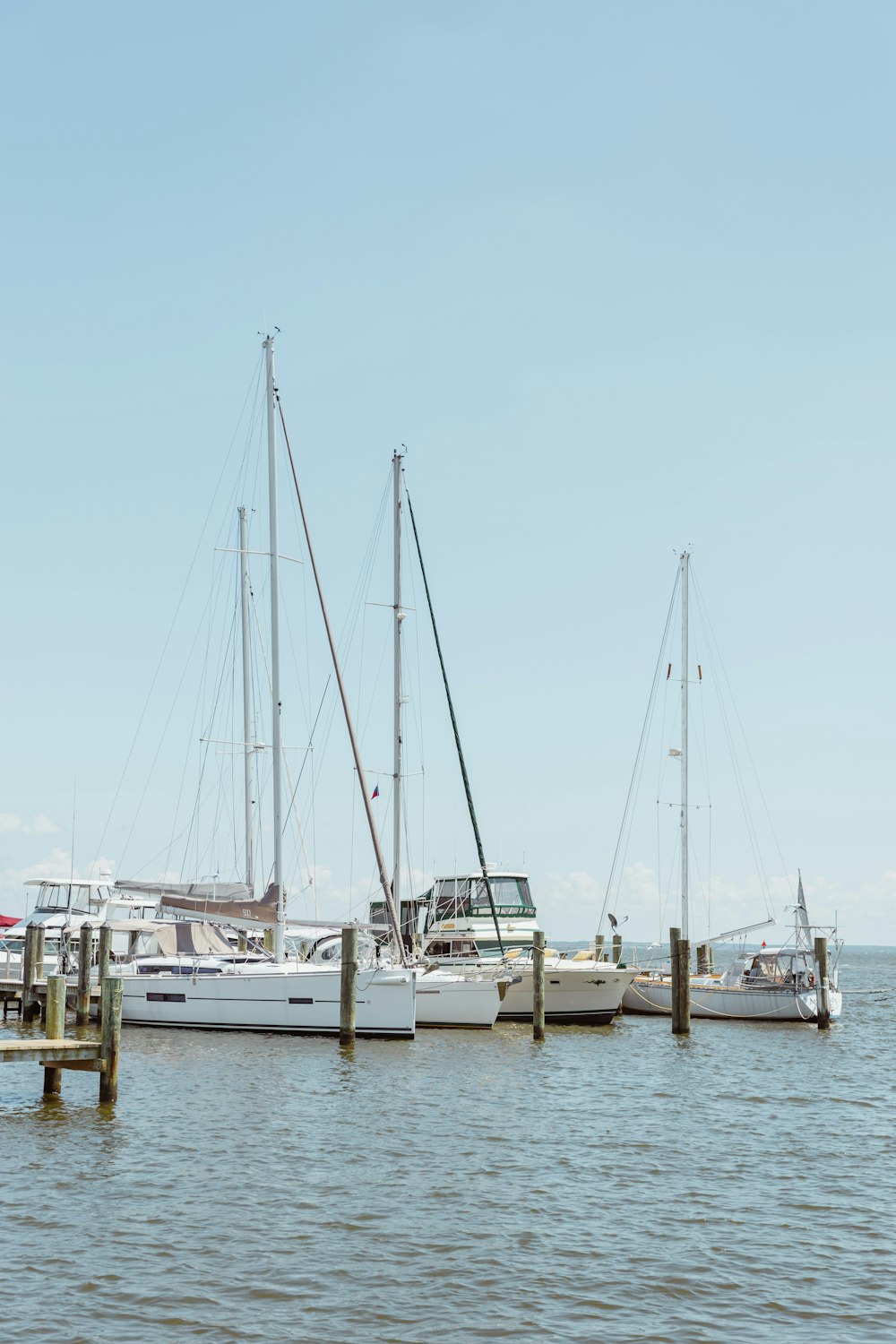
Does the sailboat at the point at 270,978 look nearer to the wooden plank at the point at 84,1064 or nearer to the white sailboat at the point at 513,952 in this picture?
the white sailboat at the point at 513,952

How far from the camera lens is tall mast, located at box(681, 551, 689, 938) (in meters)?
41.6

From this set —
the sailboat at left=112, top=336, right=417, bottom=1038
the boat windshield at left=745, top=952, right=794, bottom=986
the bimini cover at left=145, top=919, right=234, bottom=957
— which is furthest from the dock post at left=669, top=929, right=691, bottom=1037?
the bimini cover at left=145, top=919, right=234, bottom=957

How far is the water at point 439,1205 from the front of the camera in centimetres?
1134

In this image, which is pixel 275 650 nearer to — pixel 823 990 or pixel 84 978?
pixel 84 978

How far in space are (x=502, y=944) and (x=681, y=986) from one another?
5.18 metres

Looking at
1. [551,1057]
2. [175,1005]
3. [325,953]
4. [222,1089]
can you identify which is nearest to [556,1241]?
[222,1089]

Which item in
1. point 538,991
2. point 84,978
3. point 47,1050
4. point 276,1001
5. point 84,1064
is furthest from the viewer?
point 84,978

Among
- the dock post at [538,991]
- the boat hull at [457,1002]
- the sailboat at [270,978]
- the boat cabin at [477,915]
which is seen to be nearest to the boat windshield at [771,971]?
the boat cabin at [477,915]

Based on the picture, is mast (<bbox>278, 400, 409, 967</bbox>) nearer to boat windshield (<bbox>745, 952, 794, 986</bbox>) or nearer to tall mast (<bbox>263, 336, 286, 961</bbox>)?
tall mast (<bbox>263, 336, 286, 961</bbox>)

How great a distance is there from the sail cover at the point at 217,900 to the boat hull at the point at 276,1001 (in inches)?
58.7

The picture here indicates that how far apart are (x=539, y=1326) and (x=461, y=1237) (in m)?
2.75

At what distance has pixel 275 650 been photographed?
32.5 meters

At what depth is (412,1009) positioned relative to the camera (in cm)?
2936

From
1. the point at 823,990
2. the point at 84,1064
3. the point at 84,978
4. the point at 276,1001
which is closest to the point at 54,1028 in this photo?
the point at 84,1064
